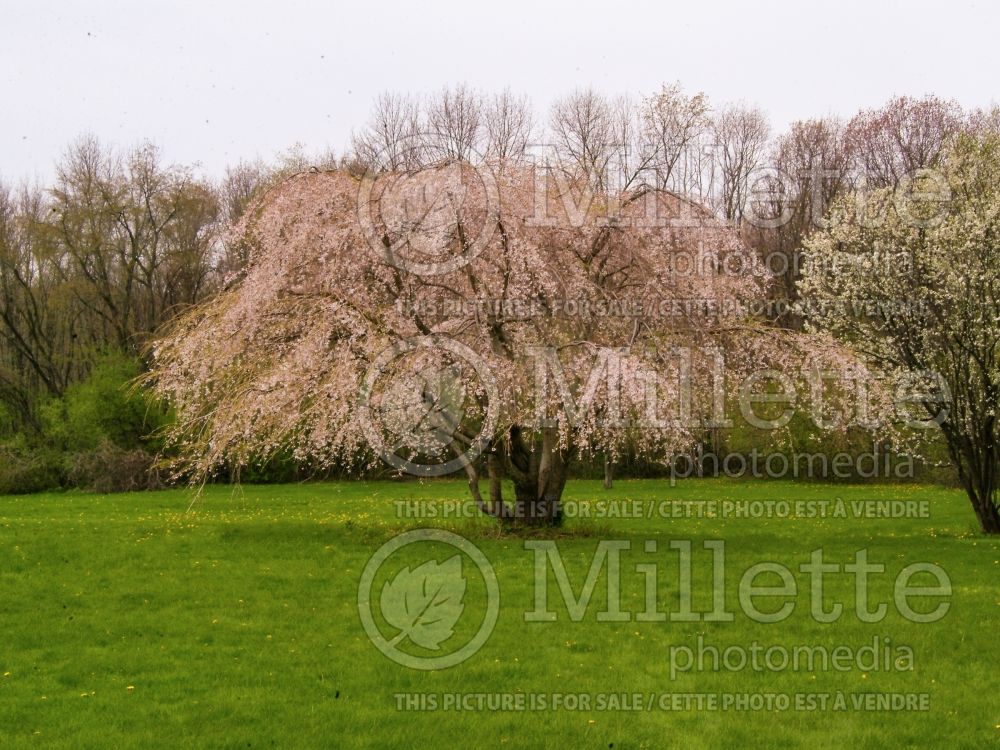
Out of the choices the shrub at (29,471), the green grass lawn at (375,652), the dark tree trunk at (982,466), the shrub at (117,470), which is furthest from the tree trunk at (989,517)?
the shrub at (29,471)

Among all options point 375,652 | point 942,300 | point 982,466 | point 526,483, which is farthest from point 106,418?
point 982,466

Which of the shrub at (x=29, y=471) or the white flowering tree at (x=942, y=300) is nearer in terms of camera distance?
the white flowering tree at (x=942, y=300)

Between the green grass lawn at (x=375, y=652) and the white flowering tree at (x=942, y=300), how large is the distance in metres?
1.70

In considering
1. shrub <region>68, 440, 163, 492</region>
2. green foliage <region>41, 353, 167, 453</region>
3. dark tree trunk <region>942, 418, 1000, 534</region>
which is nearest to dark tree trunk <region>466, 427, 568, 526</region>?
dark tree trunk <region>942, 418, 1000, 534</region>

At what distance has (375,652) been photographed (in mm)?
Answer: 7789

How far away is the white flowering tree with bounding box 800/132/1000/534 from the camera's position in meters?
14.1

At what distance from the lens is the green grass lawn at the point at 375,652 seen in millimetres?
6129

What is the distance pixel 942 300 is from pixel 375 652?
10.7m

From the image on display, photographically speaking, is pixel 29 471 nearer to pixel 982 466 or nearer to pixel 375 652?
pixel 375 652

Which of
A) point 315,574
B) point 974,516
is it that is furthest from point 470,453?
point 974,516

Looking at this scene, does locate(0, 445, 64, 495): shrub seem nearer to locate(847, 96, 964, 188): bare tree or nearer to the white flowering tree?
the white flowering tree

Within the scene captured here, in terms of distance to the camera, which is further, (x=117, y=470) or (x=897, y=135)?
(x=897, y=135)

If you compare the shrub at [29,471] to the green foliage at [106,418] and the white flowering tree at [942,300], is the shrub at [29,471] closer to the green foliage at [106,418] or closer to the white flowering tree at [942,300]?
the green foliage at [106,418]

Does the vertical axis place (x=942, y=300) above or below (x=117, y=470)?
above
